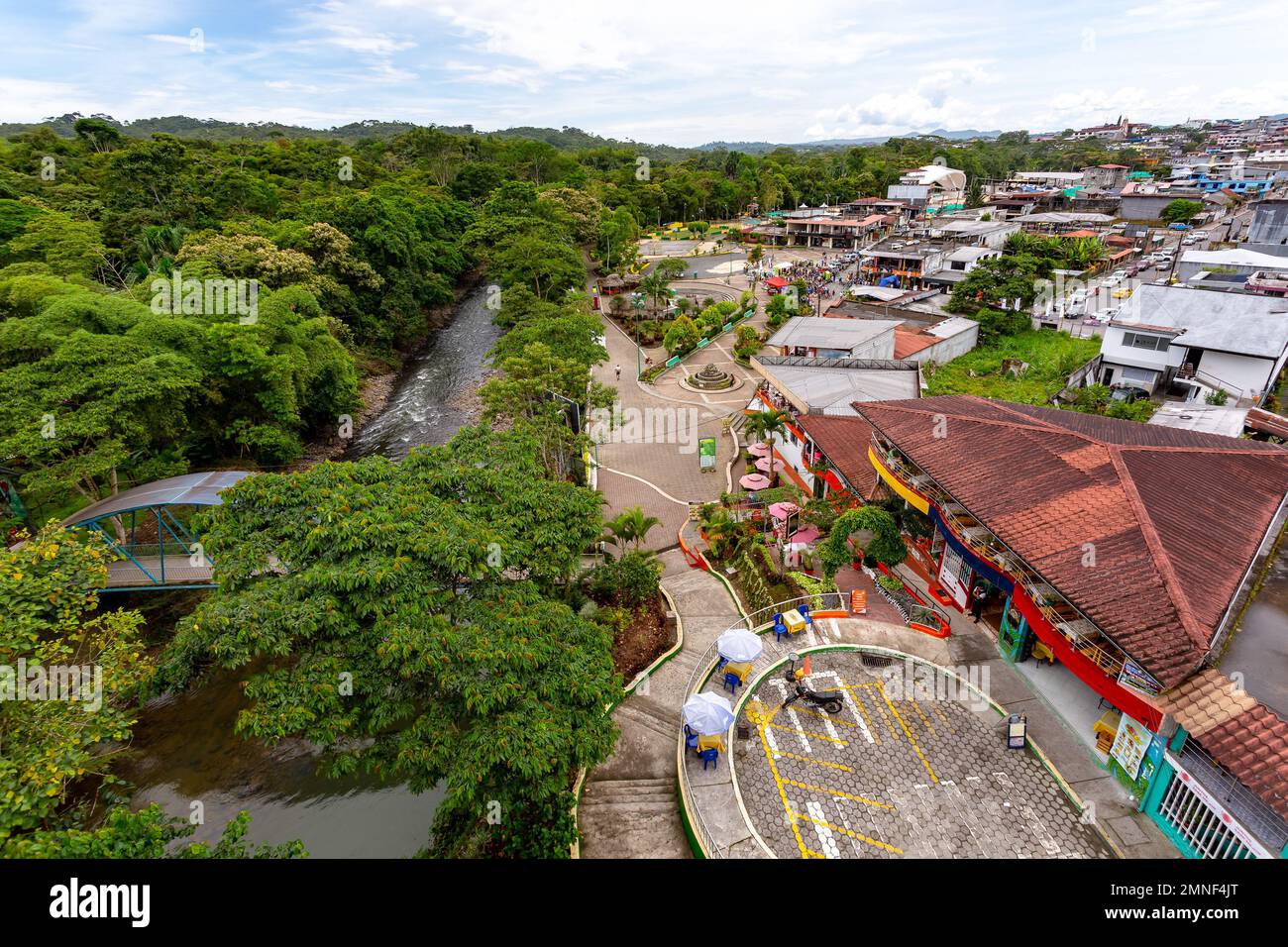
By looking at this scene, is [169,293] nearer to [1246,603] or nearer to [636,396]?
[636,396]

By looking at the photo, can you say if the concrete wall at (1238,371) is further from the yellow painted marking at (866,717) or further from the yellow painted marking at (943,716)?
the yellow painted marking at (866,717)

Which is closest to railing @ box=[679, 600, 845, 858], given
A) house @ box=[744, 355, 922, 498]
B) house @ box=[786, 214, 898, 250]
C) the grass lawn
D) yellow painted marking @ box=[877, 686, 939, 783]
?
yellow painted marking @ box=[877, 686, 939, 783]

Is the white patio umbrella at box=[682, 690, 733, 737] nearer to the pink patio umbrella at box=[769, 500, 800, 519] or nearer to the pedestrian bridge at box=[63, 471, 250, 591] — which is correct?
the pink patio umbrella at box=[769, 500, 800, 519]

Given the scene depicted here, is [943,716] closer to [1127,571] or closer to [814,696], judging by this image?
[814,696]

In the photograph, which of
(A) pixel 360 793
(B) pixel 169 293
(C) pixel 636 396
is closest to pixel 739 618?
(A) pixel 360 793

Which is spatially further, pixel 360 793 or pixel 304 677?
pixel 360 793
